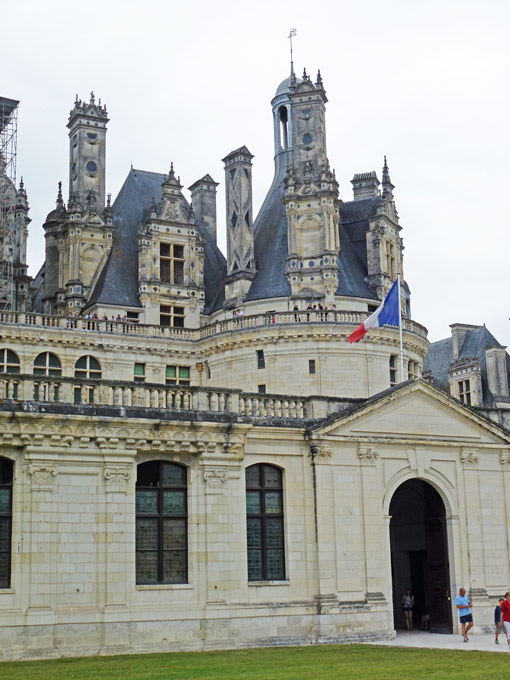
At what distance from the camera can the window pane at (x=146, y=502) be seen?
25.1 m

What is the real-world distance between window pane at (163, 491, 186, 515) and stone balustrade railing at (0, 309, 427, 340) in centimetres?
2000

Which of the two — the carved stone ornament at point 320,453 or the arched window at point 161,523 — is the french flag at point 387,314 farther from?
the arched window at point 161,523

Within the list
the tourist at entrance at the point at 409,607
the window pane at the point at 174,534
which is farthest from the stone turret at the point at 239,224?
the window pane at the point at 174,534

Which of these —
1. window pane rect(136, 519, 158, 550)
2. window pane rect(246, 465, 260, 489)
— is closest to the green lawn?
window pane rect(136, 519, 158, 550)

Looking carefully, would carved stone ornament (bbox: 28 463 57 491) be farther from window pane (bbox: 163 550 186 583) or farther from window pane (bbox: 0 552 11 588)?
window pane (bbox: 163 550 186 583)

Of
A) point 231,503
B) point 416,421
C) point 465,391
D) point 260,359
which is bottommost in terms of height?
point 231,503

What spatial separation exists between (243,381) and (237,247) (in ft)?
23.0

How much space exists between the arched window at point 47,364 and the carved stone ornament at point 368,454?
19397 millimetres

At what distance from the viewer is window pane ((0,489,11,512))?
23.3 m

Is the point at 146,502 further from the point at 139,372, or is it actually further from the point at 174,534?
the point at 139,372

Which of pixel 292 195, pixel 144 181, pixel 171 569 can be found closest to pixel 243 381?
pixel 292 195

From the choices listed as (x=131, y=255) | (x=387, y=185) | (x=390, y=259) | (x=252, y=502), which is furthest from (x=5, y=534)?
(x=387, y=185)

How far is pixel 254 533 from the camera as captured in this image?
2659 cm

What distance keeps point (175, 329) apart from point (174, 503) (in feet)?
73.4
